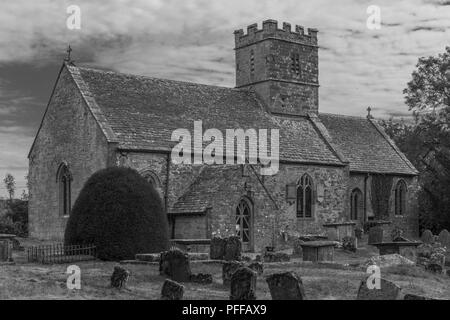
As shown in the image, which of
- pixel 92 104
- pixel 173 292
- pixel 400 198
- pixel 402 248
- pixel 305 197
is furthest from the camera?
pixel 400 198

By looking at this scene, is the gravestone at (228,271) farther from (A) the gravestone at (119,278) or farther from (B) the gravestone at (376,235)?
(B) the gravestone at (376,235)

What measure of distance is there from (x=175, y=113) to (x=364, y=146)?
1519 centimetres

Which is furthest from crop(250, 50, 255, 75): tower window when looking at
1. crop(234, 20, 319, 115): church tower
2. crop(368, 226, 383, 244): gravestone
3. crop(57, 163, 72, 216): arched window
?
crop(57, 163, 72, 216): arched window

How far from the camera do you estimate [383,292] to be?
16328 mm

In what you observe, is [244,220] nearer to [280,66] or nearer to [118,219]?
[118,219]

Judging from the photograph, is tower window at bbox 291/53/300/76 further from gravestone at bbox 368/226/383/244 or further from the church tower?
gravestone at bbox 368/226/383/244

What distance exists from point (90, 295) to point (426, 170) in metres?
40.0

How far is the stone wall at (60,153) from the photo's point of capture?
3344cm

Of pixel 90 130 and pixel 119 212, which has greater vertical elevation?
pixel 90 130

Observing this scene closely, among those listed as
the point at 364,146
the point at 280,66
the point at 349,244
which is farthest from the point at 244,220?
the point at 364,146
